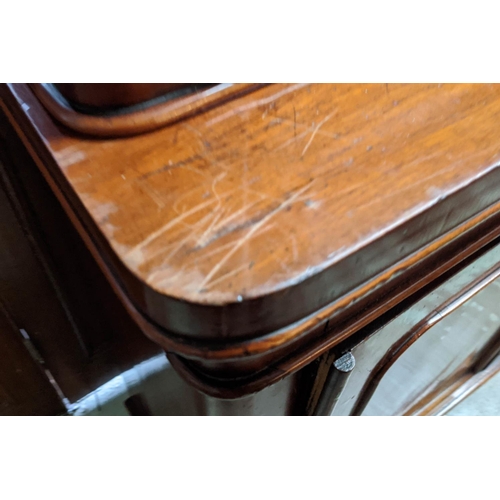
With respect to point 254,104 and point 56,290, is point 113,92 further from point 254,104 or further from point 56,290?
point 56,290

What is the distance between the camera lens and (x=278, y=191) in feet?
0.95

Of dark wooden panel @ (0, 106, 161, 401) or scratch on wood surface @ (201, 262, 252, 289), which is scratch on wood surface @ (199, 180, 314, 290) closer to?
scratch on wood surface @ (201, 262, 252, 289)

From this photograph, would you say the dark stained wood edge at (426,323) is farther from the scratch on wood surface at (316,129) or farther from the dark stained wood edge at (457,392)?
the dark stained wood edge at (457,392)

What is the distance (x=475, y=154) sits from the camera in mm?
326

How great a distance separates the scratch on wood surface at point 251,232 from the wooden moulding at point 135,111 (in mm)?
102

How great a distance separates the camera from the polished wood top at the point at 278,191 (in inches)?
10.1

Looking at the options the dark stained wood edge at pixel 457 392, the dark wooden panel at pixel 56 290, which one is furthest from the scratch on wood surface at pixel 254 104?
the dark stained wood edge at pixel 457 392

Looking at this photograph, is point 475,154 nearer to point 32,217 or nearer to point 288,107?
point 288,107

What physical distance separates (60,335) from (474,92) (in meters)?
0.57

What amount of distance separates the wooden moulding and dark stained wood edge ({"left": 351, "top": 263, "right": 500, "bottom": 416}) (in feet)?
1.02

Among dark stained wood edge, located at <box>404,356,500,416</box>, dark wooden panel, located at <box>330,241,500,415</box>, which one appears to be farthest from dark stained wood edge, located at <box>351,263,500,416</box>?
dark stained wood edge, located at <box>404,356,500,416</box>

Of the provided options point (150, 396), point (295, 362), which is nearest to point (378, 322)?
point (295, 362)

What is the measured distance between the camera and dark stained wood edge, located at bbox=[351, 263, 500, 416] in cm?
48

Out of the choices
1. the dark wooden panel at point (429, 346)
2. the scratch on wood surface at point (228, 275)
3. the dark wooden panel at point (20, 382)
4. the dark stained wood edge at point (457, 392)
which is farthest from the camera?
the dark stained wood edge at point (457, 392)
